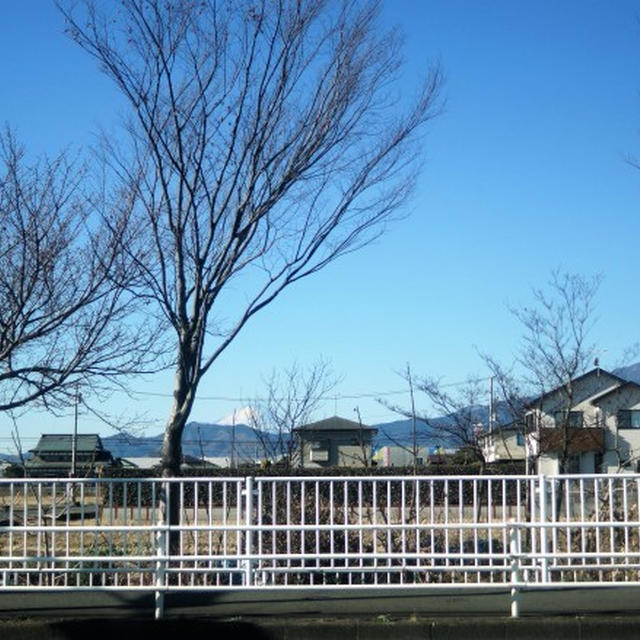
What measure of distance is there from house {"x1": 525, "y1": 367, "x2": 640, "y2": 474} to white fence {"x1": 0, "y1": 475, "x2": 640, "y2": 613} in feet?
24.5

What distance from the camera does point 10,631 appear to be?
8.63 m

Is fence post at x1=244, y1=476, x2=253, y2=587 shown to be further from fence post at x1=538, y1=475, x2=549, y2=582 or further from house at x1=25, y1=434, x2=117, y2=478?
house at x1=25, y1=434, x2=117, y2=478

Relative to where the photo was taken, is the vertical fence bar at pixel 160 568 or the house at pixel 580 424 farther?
the house at pixel 580 424

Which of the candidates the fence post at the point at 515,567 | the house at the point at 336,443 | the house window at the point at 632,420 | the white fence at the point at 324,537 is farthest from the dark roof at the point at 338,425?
the fence post at the point at 515,567

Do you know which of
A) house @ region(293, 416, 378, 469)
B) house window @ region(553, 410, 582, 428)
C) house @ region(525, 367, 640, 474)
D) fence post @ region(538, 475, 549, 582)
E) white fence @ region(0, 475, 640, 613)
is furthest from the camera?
house @ region(293, 416, 378, 469)

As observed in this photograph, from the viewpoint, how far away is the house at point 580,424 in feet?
67.0

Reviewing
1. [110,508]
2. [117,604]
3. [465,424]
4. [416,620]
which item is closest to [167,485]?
[110,508]

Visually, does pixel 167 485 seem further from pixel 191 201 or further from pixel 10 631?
pixel 191 201

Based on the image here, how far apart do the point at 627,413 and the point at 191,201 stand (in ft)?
115

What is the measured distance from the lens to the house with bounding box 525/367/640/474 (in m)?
20.4

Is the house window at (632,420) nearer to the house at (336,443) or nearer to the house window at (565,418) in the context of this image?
the house at (336,443)

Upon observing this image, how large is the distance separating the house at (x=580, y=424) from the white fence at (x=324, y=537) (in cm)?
745

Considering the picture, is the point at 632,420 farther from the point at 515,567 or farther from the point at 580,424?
the point at 515,567

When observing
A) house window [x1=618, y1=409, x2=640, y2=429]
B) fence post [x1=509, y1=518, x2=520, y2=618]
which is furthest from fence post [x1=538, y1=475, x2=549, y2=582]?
house window [x1=618, y1=409, x2=640, y2=429]
